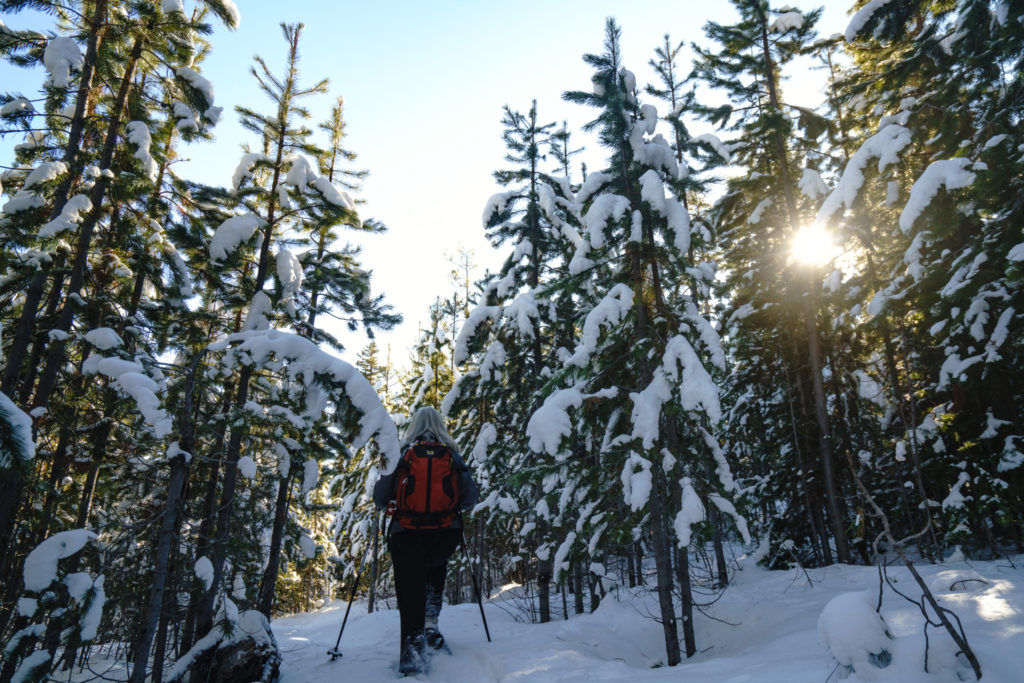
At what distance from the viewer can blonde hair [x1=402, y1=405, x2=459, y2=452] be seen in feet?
21.4

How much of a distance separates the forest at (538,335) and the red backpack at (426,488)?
855mm

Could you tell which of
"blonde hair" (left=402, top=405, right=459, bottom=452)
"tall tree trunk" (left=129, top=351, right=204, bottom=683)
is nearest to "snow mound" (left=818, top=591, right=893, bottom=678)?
"blonde hair" (left=402, top=405, right=459, bottom=452)

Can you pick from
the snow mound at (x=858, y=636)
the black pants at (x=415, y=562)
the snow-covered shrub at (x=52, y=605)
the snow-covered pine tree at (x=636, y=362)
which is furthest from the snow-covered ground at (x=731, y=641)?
the snow-covered shrub at (x=52, y=605)

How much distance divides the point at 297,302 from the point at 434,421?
4.11 metres

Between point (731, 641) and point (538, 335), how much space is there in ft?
18.9

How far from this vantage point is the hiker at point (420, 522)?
5.47 meters

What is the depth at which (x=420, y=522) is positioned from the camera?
223 inches

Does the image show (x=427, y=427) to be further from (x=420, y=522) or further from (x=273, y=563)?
(x=273, y=563)

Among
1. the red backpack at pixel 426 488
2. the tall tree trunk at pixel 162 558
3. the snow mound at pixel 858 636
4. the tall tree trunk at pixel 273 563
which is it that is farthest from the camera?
the tall tree trunk at pixel 273 563

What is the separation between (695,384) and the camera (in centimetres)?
520

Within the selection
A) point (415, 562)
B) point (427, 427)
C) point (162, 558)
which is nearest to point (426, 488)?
point (415, 562)

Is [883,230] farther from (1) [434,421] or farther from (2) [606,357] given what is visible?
(1) [434,421]

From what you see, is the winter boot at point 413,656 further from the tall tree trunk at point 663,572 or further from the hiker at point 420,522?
the tall tree trunk at point 663,572

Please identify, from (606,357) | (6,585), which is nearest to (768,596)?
(606,357)
